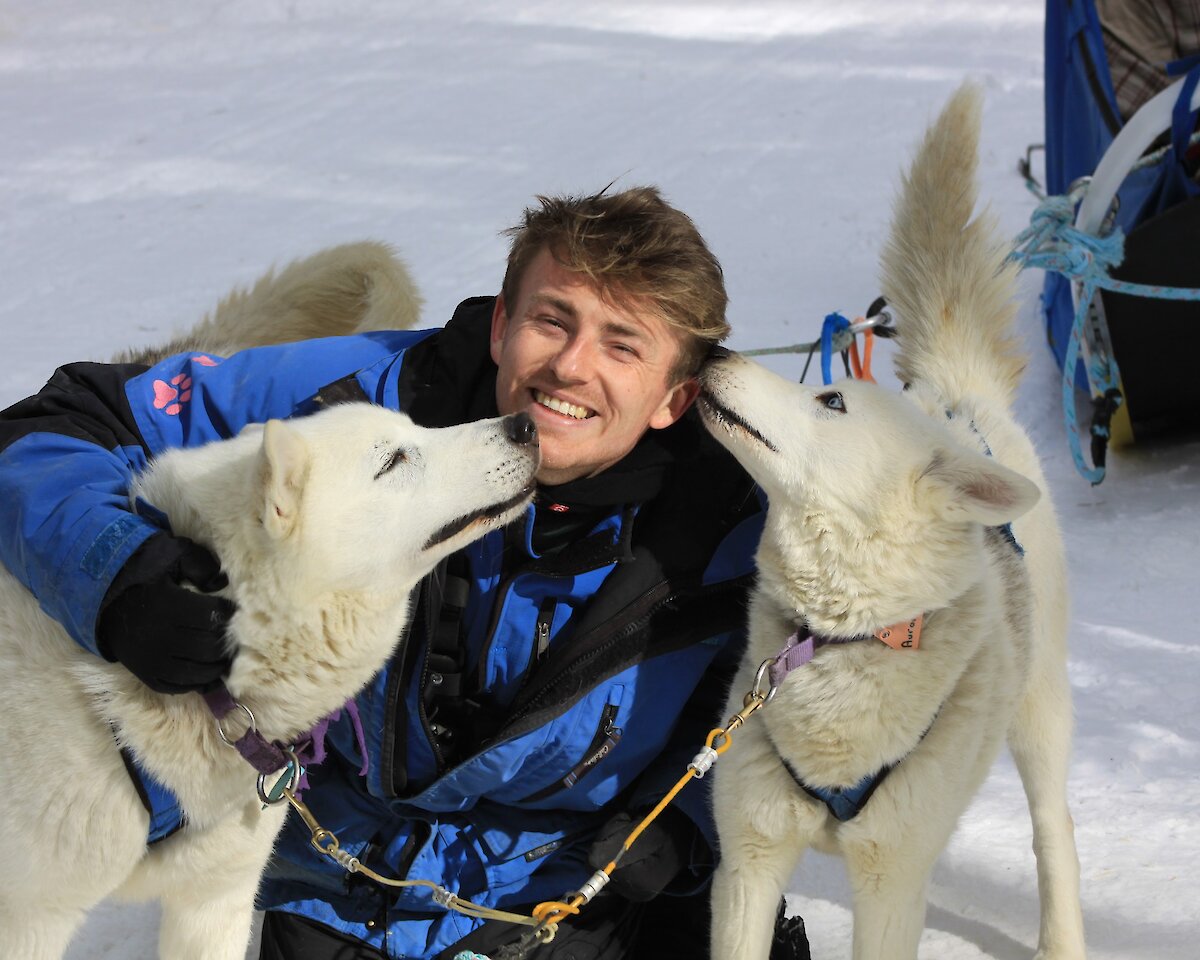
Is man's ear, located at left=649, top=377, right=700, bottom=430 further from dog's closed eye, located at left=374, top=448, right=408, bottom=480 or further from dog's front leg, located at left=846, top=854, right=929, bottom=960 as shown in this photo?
dog's front leg, located at left=846, top=854, right=929, bottom=960

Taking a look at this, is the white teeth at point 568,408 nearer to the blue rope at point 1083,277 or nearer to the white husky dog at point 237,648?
the white husky dog at point 237,648

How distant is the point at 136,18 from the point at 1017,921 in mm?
8758

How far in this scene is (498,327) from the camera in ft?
7.83

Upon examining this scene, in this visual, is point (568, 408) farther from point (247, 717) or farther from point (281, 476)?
point (247, 717)

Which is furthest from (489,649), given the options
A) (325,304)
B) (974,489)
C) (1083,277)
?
(1083,277)

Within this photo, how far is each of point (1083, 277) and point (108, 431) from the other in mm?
2918

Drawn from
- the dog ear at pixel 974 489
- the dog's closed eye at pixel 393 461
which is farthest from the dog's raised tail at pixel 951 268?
the dog's closed eye at pixel 393 461

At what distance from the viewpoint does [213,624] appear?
1.74 metres

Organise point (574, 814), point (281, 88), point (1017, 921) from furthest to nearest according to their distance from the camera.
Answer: point (281, 88), point (1017, 921), point (574, 814)

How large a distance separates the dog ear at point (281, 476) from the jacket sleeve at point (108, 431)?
7.8 inches

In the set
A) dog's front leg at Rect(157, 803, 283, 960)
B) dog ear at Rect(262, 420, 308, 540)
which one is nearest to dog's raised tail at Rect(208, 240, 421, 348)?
dog ear at Rect(262, 420, 308, 540)

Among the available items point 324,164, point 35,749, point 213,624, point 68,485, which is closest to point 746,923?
point 213,624

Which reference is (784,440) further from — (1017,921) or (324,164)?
(324,164)

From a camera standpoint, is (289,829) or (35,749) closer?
(35,749)
